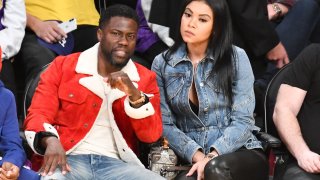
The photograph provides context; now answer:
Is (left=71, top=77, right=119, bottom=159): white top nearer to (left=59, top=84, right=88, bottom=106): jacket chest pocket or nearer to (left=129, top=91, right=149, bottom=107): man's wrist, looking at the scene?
(left=59, top=84, right=88, bottom=106): jacket chest pocket

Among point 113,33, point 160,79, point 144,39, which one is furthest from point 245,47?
point 113,33

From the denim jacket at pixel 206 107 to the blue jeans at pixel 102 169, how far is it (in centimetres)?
36

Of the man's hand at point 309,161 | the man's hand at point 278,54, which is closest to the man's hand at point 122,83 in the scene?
the man's hand at point 309,161

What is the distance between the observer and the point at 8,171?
311 cm

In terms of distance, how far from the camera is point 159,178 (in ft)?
10.9

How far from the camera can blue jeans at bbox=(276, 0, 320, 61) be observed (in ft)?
15.2

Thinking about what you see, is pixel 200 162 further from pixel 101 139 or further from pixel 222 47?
pixel 222 47

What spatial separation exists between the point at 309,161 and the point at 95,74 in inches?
46.6

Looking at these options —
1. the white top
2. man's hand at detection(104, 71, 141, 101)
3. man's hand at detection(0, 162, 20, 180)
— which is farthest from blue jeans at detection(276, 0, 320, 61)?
man's hand at detection(0, 162, 20, 180)

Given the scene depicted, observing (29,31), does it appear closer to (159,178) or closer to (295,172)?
(159,178)

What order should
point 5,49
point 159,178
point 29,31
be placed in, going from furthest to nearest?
point 29,31
point 5,49
point 159,178

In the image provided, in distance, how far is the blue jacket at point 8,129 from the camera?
10.7ft

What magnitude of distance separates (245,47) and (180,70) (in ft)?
3.09

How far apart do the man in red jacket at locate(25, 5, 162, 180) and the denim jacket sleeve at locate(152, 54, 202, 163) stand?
175 millimetres
